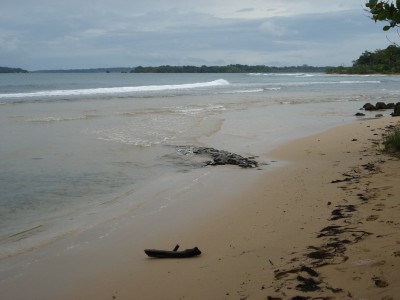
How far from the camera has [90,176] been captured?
8.36 m

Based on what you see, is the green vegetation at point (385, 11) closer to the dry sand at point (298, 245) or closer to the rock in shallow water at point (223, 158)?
the dry sand at point (298, 245)

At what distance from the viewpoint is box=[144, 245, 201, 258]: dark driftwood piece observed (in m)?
4.54

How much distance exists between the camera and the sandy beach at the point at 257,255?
363cm

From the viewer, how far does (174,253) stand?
15.0 feet

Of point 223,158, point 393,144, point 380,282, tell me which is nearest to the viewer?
point 380,282

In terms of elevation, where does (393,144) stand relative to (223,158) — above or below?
above

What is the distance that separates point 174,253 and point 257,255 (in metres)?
0.84

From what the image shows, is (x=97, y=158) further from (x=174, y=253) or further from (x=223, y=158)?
(x=174, y=253)

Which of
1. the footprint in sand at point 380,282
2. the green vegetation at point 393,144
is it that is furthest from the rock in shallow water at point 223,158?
the footprint in sand at point 380,282

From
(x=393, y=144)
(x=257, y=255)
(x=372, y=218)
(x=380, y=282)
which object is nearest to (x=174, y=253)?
(x=257, y=255)

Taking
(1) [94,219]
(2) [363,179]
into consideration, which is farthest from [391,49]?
(1) [94,219]

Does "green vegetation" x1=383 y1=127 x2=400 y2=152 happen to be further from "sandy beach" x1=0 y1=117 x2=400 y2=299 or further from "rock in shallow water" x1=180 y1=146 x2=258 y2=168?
"rock in shallow water" x1=180 y1=146 x2=258 y2=168

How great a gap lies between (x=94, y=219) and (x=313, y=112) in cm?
1702

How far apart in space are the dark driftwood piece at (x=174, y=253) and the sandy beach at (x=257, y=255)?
71 mm
